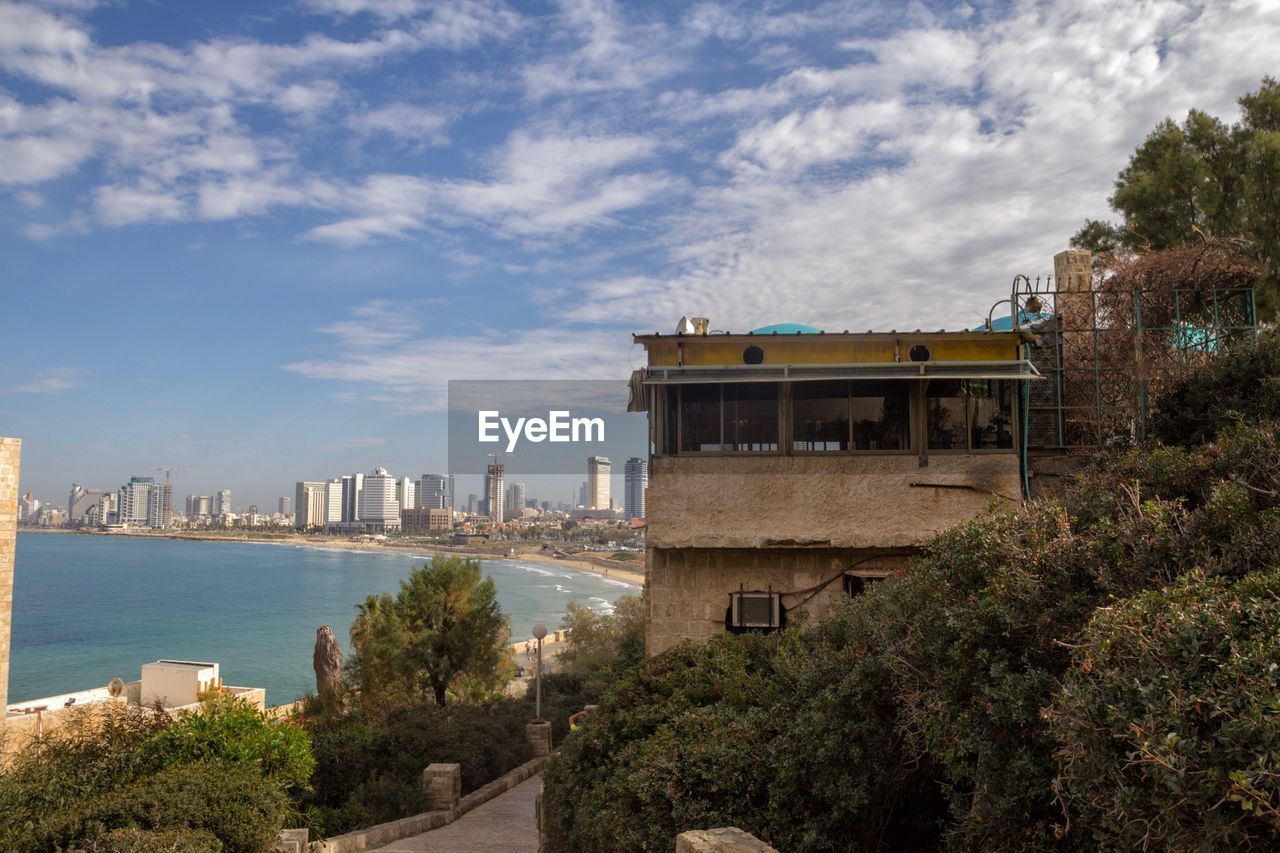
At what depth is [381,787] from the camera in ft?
45.0

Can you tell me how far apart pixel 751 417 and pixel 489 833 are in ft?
24.3

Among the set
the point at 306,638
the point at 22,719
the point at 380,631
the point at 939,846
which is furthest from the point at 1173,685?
the point at 306,638

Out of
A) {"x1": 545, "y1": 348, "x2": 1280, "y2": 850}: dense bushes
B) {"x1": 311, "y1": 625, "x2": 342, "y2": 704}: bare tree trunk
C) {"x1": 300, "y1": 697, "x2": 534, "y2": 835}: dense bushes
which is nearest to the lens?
{"x1": 545, "y1": 348, "x2": 1280, "y2": 850}: dense bushes

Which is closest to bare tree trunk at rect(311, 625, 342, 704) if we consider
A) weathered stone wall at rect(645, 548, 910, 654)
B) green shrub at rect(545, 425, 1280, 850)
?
weathered stone wall at rect(645, 548, 910, 654)

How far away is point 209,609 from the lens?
101312mm

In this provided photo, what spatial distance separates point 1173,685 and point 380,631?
85.4 feet

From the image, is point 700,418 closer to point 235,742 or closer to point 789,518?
point 789,518

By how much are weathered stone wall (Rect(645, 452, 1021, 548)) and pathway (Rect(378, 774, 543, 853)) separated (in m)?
4.65

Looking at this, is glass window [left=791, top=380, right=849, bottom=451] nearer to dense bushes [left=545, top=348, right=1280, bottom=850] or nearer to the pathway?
dense bushes [left=545, top=348, right=1280, bottom=850]

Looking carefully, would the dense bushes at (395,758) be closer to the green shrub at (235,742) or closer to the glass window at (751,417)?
the green shrub at (235,742)

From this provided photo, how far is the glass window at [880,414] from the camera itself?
470 inches

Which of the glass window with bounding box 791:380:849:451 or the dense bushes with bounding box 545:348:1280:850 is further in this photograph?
the glass window with bounding box 791:380:849:451

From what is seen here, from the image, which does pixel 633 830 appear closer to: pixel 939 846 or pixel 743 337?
pixel 939 846

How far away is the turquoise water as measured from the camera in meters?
66.4
